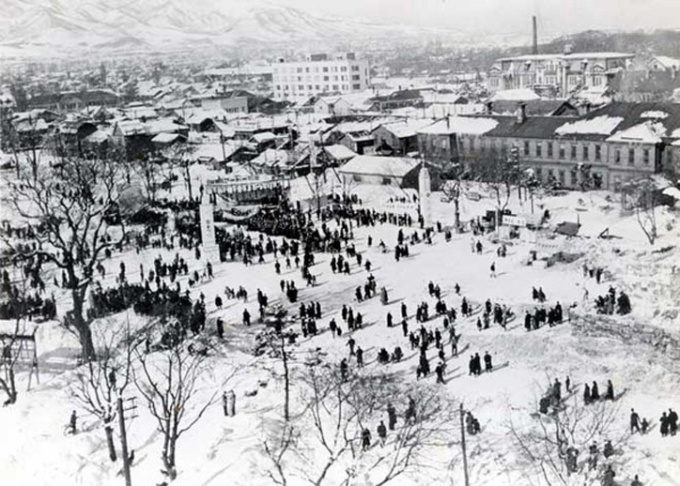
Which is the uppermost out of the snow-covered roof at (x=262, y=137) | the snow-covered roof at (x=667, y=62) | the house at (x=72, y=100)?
the snow-covered roof at (x=667, y=62)

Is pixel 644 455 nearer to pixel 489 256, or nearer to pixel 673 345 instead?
pixel 673 345

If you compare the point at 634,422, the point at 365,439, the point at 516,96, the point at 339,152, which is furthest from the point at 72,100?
the point at 634,422

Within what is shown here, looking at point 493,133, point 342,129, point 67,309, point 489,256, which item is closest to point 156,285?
point 67,309

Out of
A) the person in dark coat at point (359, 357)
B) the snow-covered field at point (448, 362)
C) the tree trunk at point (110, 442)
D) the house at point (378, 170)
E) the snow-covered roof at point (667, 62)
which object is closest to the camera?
the snow-covered field at point (448, 362)

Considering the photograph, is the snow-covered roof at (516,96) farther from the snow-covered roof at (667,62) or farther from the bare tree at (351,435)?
the bare tree at (351,435)

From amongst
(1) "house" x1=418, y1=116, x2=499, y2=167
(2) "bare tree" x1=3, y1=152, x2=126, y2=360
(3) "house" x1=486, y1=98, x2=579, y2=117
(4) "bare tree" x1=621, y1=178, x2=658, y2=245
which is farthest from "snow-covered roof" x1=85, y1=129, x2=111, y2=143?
(4) "bare tree" x1=621, y1=178, x2=658, y2=245

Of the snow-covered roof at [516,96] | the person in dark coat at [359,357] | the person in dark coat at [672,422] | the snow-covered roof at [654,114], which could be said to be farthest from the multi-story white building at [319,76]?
the person in dark coat at [672,422]
